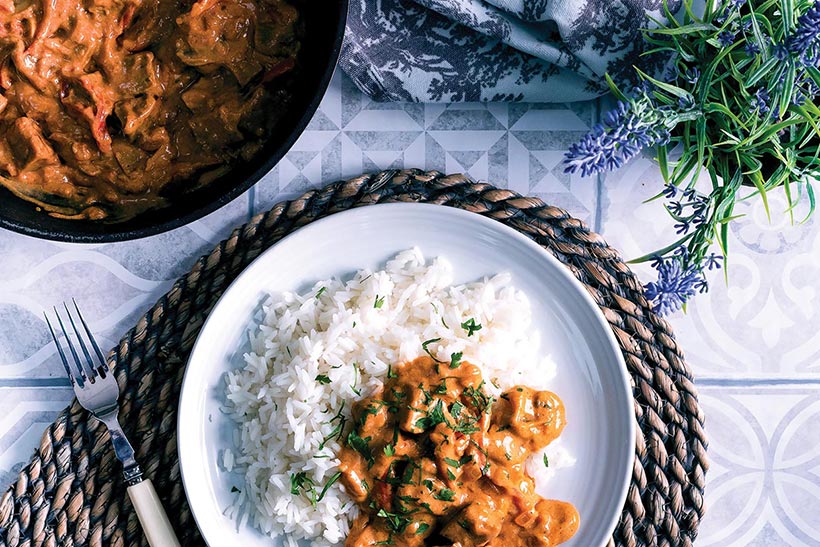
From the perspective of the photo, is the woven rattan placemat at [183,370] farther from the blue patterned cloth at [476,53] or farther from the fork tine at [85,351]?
the blue patterned cloth at [476,53]

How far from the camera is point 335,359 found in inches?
72.2

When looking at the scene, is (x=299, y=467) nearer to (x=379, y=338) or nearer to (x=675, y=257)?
(x=379, y=338)

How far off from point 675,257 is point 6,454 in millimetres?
1671

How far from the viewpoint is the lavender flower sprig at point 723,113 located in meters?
1.56

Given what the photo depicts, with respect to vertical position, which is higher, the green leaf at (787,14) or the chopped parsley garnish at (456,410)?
the green leaf at (787,14)

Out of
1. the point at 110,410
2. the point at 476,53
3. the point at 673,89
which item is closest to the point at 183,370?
the point at 110,410

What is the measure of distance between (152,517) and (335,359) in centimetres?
55

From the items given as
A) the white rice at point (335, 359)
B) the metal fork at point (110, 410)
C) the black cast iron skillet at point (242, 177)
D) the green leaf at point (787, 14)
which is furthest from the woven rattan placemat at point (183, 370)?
the green leaf at point (787, 14)

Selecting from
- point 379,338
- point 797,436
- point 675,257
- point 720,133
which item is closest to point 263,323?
point 379,338

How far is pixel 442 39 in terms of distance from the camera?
76.8 inches

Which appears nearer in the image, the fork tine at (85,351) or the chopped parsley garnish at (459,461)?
the chopped parsley garnish at (459,461)

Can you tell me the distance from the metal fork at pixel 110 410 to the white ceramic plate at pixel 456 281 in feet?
0.34

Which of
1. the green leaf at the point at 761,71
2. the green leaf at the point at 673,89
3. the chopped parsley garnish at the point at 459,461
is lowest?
the chopped parsley garnish at the point at 459,461

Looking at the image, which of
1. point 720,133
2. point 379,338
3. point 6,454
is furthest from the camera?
point 6,454
